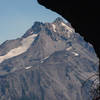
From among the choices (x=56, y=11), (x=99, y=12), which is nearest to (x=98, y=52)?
(x=99, y=12)

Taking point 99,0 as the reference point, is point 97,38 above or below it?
below

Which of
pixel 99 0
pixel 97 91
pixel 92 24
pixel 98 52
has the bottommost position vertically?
pixel 97 91

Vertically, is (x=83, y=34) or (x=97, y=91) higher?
(x=83, y=34)

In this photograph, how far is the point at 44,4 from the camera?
26.8 feet

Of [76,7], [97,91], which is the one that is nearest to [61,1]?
[76,7]

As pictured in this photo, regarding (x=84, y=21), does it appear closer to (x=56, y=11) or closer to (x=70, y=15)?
(x=70, y=15)

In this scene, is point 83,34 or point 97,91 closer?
point 97,91

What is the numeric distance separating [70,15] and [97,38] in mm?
799

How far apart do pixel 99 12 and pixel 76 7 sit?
0.54 meters

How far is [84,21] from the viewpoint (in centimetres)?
745

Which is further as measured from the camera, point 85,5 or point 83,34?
point 83,34

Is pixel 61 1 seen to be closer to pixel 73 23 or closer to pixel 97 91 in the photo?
pixel 73 23

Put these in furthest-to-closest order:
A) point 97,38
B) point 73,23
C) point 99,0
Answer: point 73,23 < point 97,38 < point 99,0

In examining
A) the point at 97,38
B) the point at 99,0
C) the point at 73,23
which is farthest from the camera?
the point at 73,23
